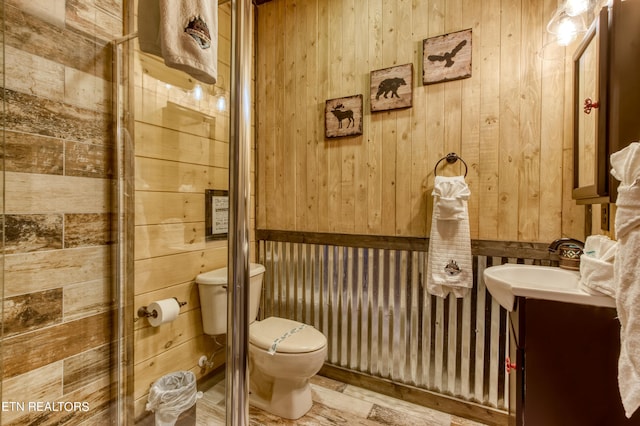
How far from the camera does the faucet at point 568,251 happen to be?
132 centimetres

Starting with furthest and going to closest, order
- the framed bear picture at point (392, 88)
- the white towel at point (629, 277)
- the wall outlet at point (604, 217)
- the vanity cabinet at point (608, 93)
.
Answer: the framed bear picture at point (392, 88) → the wall outlet at point (604, 217) → the vanity cabinet at point (608, 93) → the white towel at point (629, 277)

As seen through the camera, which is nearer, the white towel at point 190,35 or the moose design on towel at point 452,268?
the white towel at point 190,35

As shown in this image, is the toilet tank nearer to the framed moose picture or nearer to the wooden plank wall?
the wooden plank wall

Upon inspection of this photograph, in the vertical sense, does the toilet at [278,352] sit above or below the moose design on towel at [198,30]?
below

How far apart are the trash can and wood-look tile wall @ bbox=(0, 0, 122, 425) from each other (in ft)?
0.60

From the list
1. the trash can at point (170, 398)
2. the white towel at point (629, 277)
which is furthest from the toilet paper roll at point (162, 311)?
the white towel at point (629, 277)

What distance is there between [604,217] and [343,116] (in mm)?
1452

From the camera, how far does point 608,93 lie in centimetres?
103

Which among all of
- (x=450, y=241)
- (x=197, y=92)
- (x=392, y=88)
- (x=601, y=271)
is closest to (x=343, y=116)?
(x=392, y=88)

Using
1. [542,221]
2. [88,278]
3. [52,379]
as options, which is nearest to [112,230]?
[88,278]

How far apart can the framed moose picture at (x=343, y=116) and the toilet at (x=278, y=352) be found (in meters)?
1.11

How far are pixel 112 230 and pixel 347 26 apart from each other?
188 cm

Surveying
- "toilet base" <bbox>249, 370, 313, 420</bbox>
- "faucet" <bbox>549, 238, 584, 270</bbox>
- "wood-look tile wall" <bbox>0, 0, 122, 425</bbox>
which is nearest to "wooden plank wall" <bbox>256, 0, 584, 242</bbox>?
"faucet" <bbox>549, 238, 584, 270</bbox>

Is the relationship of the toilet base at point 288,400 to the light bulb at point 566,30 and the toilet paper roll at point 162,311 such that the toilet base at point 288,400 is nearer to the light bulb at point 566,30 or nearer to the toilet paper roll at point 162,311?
the toilet paper roll at point 162,311
